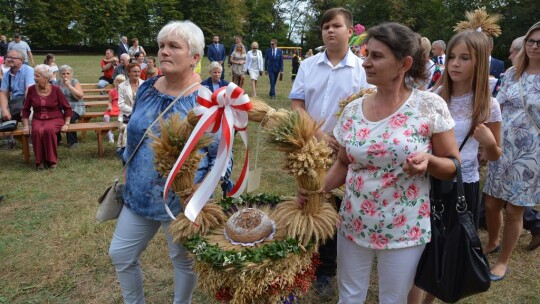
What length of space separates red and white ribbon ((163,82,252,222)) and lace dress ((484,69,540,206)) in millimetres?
2391

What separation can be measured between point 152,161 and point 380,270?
1.39 metres

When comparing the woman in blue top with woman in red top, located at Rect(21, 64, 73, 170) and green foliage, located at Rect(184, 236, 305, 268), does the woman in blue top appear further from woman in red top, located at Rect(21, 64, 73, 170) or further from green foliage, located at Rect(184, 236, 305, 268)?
woman in red top, located at Rect(21, 64, 73, 170)

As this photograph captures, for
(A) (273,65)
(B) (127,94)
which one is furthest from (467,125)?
(A) (273,65)

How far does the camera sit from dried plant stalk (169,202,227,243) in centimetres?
212

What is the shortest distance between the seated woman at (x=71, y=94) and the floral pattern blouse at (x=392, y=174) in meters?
7.23

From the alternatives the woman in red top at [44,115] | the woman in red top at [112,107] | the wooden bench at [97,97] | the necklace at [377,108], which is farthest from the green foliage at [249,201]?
the wooden bench at [97,97]

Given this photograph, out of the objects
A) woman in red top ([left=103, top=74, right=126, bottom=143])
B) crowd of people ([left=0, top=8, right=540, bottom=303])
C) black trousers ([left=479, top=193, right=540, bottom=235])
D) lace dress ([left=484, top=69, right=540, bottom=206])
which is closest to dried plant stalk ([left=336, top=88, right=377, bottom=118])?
crowd of people ([left=0, top=8, right=540, bottom=303])

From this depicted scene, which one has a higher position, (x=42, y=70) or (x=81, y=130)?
(x=42, y=70)

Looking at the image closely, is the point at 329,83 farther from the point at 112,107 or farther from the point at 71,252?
the point at 112,107

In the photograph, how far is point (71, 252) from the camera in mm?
3977

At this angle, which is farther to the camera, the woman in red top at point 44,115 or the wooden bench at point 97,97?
the wooden bench at point 97,97

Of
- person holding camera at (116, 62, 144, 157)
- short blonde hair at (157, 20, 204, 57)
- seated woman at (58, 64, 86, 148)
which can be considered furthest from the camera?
seated woman at (58, 64, 86, 148)

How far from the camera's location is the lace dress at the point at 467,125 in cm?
268

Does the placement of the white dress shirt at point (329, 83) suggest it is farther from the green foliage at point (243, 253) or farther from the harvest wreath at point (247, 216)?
the green foliage at point (243, 253)
